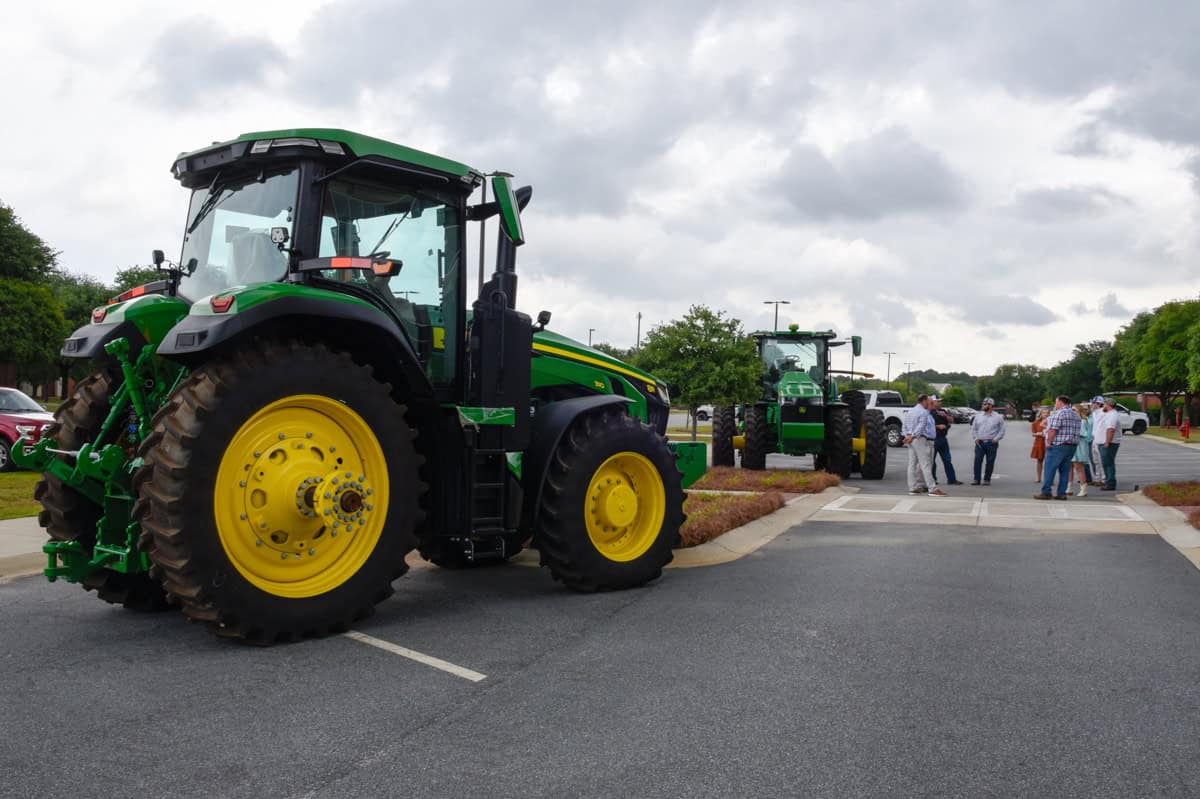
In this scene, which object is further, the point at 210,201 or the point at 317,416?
the point at 210,201

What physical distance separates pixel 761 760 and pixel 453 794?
119cm

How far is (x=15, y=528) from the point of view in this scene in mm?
9828

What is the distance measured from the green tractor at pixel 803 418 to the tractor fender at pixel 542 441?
12092mm

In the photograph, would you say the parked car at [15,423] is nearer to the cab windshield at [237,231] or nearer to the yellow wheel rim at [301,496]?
the cab windshield at [237,231]

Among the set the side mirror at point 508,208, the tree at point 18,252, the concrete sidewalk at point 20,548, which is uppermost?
the tree at point 18,252

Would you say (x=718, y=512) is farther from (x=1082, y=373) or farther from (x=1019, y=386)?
(x=1019, y=386)

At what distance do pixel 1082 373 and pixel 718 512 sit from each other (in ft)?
453

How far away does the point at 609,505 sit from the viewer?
282 inches

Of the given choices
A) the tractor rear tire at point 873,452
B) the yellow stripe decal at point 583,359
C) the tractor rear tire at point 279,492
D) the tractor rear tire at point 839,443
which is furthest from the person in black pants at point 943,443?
the tractor rear tire at point 279,492

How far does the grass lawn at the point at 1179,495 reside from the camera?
13.1 meters

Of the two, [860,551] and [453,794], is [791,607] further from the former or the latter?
[453,794]

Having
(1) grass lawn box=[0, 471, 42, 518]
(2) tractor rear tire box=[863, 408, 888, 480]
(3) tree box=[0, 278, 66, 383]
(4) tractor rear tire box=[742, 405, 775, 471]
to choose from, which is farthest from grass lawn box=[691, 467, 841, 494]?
(3) tree box=[0, 278, 66, 383]

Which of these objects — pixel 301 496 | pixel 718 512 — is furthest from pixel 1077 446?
pixel 301 496

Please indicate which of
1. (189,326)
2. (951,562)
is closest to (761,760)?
(189,326)
